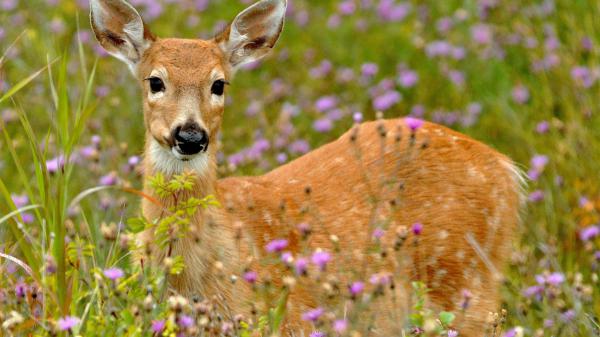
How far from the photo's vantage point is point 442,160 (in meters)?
5.51

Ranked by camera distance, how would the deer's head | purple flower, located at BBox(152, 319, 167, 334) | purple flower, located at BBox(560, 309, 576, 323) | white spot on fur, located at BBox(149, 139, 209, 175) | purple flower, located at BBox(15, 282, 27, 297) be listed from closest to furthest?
purple flower, located at BBox(152, 319, 167, 334) < purple flower, located at BBox(560, 309, 576, 323) < purple flower, located at BBox(15, 282, 27, 297) < the deer's head < white spot on fur, located at BBox(149, 139, 209, 175)

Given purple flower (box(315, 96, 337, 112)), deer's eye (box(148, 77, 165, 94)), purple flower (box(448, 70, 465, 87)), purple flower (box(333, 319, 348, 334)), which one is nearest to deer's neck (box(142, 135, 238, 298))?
deer's eye (box(148, 77, 165, 94))

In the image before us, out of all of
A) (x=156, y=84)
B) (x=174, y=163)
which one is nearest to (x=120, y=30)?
(x=156, y=84)

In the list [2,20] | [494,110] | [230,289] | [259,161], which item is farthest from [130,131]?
[230,289]

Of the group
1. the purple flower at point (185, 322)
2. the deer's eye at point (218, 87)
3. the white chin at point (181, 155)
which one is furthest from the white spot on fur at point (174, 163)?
the purple flower at point (185, 322)

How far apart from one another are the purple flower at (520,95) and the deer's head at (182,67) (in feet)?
7.43

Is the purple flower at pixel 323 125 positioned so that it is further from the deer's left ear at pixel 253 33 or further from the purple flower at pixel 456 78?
the deer's left ear at pixel 253 33

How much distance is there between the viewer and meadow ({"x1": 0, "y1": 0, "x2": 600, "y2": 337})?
477cm

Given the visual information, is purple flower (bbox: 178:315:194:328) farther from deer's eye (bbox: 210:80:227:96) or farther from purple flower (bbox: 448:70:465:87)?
purple flower (bbox: 448:70:465:87)

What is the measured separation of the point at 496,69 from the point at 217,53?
10.4 ft

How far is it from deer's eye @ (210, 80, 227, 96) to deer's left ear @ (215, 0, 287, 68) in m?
0.39

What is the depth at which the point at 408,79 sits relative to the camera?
7.91 metres

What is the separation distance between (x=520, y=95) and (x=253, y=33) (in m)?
2.38

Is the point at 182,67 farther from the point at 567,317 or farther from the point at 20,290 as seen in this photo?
the point at 567,317
